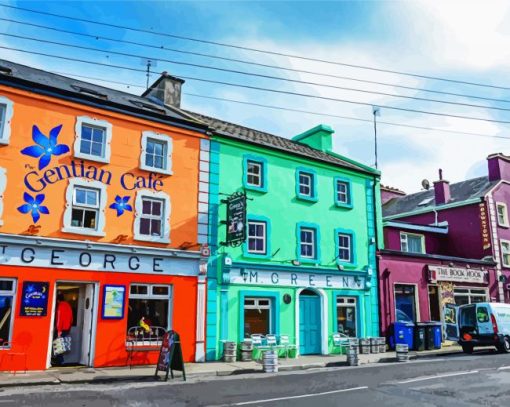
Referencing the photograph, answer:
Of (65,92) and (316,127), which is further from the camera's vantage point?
(316,127)

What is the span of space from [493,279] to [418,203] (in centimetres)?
848

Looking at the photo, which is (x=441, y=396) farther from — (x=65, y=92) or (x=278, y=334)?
(x=65, y=92)

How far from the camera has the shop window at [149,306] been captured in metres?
15.9

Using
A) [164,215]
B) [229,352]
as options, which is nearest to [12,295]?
[164,215]

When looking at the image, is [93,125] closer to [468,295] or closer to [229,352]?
[229,352]

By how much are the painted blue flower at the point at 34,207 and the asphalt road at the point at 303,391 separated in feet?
17.4

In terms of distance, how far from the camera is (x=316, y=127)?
25484 millimetres

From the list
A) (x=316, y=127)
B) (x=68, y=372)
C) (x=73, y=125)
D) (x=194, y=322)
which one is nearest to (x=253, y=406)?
(x=68, y=372)

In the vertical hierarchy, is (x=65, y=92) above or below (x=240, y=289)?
above

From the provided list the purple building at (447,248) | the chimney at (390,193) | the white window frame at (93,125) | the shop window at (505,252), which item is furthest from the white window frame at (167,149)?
the chimney at (390,193)

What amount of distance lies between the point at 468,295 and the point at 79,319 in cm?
2080

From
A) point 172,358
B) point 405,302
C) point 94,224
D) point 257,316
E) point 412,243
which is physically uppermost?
point 412,243

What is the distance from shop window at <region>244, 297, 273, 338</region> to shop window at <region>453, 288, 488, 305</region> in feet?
40.2

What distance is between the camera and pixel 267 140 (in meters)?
21.9
